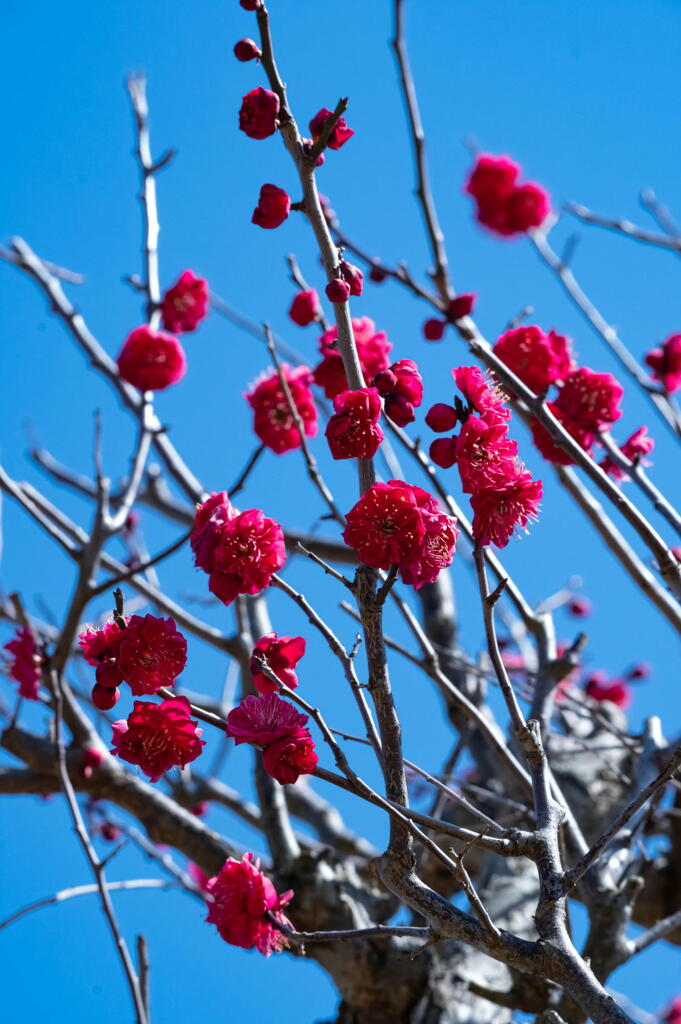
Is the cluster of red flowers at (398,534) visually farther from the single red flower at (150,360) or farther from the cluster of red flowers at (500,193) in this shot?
the cluster of red flowers at (500,193)

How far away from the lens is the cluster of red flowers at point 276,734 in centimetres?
136

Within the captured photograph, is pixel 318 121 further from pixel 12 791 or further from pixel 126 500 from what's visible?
pixel 12 791

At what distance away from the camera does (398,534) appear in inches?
55.5

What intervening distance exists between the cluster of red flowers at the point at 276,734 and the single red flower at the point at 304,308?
115 centimetres

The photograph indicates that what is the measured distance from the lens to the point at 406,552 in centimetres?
142

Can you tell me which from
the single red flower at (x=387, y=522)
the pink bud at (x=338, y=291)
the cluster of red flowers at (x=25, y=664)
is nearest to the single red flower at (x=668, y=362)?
the pink bud at (x=338, y=291)

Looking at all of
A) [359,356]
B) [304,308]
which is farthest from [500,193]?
[359,356]

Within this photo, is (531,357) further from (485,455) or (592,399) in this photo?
(485,455)

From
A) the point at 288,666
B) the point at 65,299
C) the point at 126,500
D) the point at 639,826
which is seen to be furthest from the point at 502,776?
the point at 65,299

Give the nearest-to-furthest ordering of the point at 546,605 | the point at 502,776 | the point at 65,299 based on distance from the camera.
Answer: 1. the point at 502,776
2. the point at 65,299
3. the point at 546,605

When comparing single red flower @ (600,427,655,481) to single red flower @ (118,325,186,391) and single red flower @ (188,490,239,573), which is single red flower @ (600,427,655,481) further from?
single red flower @ (118,325,186,391)

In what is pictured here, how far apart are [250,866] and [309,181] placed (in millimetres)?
1152

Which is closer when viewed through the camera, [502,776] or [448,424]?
[448,424]

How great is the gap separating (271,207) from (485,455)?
550 millimetres
